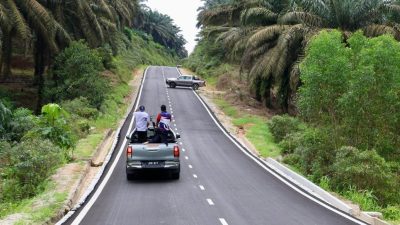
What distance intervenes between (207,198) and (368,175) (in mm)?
5396

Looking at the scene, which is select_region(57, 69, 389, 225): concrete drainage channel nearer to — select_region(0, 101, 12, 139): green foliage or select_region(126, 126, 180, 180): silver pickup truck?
select_region(126, 126, 180, 180): silver pickup truck

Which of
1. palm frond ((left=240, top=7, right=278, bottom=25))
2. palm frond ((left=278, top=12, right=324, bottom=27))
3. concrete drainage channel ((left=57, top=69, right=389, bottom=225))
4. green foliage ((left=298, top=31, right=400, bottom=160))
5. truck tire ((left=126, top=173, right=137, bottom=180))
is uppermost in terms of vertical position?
palm frond ((left=240, top=7, right=278, bottom=25))

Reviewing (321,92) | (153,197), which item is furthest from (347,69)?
(153,197)

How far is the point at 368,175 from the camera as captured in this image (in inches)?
640

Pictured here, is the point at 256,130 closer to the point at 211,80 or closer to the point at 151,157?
the point at 151,157

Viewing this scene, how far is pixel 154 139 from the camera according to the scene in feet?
57.1

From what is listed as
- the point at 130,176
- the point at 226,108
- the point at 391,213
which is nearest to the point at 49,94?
the point at 226,108

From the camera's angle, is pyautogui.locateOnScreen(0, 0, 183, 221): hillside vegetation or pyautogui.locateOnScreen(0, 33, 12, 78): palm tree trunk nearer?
pyautogui.locateOnScreen(0, 0, 183, 221): hillside vegetation

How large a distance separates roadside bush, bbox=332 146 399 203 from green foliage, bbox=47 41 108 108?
21.8 meters

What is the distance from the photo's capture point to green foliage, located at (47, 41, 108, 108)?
35.1m

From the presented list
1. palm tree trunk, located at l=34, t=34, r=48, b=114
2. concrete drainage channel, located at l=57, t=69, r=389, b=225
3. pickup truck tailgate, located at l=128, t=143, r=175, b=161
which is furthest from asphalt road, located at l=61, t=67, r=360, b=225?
palm tree trunk, located at l=34, t=34, r=48, b=114

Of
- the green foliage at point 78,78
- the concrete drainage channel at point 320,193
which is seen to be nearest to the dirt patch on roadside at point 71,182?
the concrete drainage channel at point 320,193

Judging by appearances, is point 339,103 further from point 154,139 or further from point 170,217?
point 170,217

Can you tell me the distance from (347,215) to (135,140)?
798 cm
